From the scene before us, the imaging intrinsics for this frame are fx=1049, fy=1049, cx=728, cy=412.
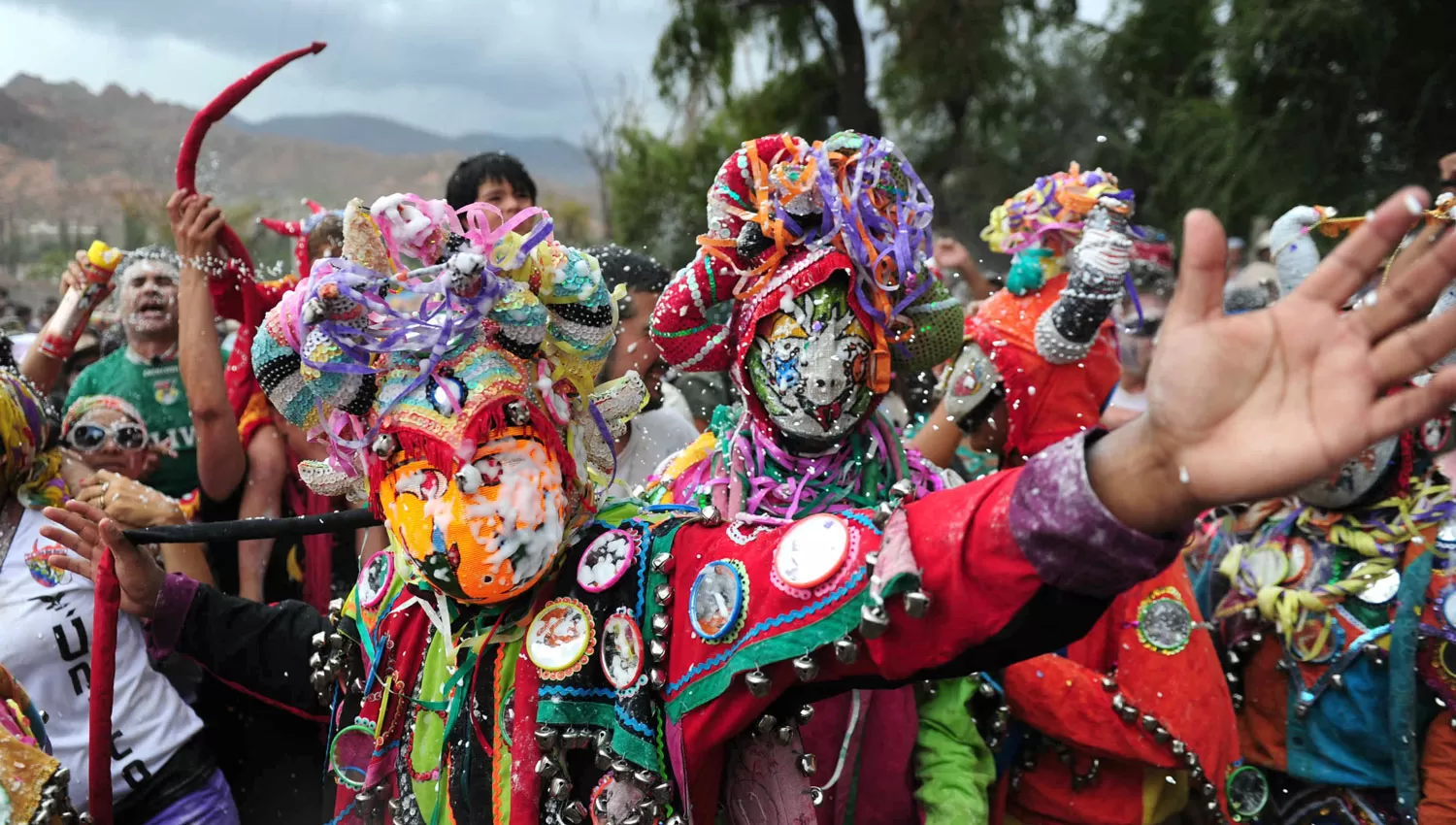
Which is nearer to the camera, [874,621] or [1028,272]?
[874,621]

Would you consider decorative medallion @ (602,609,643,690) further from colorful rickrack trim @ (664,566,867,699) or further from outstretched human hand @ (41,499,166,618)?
outstretched human hand @ (41,499,166,618)

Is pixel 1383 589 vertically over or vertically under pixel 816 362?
under

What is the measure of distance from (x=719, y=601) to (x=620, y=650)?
0.19 m

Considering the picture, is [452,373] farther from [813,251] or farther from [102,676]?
[102,676]

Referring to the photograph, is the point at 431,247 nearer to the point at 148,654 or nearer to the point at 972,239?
the point at 148,654

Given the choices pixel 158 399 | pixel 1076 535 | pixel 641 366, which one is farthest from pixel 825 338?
pixel 158 399

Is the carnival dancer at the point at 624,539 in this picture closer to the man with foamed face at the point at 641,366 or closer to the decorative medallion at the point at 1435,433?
the man with foamed face at the point at 641,366

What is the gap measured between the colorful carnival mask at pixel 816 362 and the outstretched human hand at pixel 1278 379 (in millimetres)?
1022

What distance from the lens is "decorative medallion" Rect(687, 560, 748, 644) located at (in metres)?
1.50

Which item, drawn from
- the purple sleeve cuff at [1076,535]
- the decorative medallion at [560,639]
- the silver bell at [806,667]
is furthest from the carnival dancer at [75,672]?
the purple sleeve cuff at [1076,535]

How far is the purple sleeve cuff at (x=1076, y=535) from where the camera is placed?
3.74 ft

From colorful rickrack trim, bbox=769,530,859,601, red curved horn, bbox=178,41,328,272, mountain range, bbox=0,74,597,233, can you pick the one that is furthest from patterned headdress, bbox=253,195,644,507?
mountain range, bbox=0,74,597,233

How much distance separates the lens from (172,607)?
231 centimetres

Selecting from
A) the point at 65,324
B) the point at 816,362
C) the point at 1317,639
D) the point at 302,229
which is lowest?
the point at 1317,639
